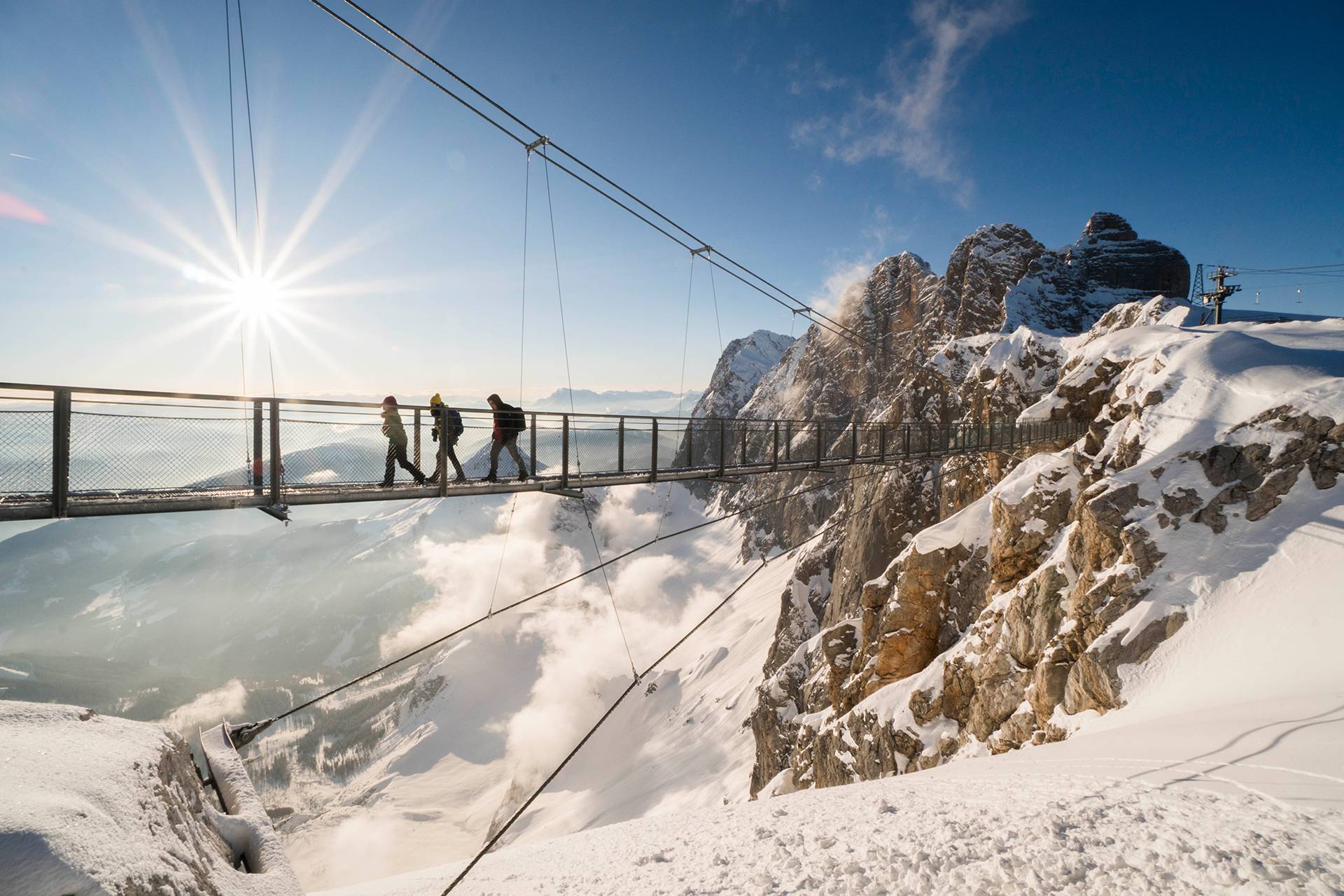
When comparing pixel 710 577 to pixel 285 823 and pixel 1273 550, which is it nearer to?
pixel 285 823

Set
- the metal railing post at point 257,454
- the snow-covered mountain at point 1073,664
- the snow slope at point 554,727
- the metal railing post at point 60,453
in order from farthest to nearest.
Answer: the snow slope at point 554,727
the metal railing post at point 257,454
the metal railing post at point 60,453
the snow-covered mountain at point 1073,664

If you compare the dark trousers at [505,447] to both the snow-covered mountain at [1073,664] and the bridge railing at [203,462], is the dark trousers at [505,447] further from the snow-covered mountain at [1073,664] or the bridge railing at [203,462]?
the snow-covered mountain at [1073,664]

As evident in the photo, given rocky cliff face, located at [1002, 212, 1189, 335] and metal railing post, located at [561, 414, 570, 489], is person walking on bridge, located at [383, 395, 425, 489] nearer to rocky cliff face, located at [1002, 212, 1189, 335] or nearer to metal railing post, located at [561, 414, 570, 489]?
metal railing post, located at [561, 414, 570, 489]

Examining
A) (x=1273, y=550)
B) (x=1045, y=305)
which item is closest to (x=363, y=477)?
(x=1273, y=550)

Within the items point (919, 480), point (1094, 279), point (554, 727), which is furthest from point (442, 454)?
point (554, 727)

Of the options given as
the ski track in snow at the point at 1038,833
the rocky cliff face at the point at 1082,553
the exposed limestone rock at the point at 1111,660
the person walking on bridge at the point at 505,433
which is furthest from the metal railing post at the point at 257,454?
the exposed limestone rock at the point at 1111,660

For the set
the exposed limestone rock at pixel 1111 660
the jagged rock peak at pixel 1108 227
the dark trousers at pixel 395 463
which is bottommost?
the exposed limestone rock at pixel 1111 660

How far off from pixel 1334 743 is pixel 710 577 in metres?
167

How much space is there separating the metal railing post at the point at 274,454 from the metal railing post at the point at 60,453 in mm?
1614

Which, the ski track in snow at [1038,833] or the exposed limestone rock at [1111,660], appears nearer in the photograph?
the ski track in snow at [1038,833]

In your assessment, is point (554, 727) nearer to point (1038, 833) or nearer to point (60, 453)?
point (60, 453)

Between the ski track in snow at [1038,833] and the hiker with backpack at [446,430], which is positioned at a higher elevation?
the hiker with backpack at [446,430]

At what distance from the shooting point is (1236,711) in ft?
21.2

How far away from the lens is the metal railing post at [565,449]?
864cm
